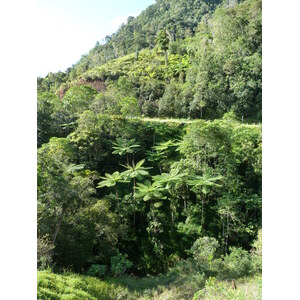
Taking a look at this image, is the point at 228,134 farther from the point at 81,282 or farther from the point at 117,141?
the point at 81,282

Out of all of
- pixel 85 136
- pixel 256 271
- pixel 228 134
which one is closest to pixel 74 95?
pixel 85 136

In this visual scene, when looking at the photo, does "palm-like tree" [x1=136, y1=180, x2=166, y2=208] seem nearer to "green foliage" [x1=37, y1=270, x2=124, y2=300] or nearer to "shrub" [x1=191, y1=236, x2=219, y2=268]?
"shrub" [x1=191, y1=236, x2=219, y2=268]

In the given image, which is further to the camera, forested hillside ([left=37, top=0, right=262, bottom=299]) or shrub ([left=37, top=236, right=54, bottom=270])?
forested hillside ([left=37, top=0, right=262, bottom=299])

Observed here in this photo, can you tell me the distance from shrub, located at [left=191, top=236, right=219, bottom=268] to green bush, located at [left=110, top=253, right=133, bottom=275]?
1.94m

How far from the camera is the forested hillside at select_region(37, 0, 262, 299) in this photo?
18.8ft

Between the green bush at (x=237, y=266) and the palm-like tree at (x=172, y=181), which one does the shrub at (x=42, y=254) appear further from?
the palm-like tree at (x=172, y=181)

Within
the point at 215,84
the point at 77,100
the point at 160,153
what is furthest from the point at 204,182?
the point at 215,84

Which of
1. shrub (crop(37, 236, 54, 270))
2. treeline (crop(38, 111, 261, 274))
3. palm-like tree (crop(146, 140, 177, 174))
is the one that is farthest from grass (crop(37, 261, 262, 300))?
palm-like tree (crop(146, 140, 177, 174))

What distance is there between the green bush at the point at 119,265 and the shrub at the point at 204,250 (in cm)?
194

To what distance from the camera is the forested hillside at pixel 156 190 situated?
5.73 meters

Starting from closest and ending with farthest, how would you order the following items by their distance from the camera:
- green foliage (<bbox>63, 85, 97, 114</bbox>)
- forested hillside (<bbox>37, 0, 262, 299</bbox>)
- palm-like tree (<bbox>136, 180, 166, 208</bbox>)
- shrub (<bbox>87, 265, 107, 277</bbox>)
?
1. forested hillside (<bbox>37, 0, 262, 299</bbox>)
2. shrub (<bbox>87, 265, 107, 277</bbox>)
3. palm-like tree (<bbox>136, 180, 166, 208</bbox>)
4. green foliage (<bbox>63, 85, 97, 114</bbox>)

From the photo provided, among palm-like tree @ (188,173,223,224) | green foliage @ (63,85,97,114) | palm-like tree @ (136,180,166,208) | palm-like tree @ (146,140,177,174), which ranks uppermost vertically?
green foliage @ (63,85,97,114)
